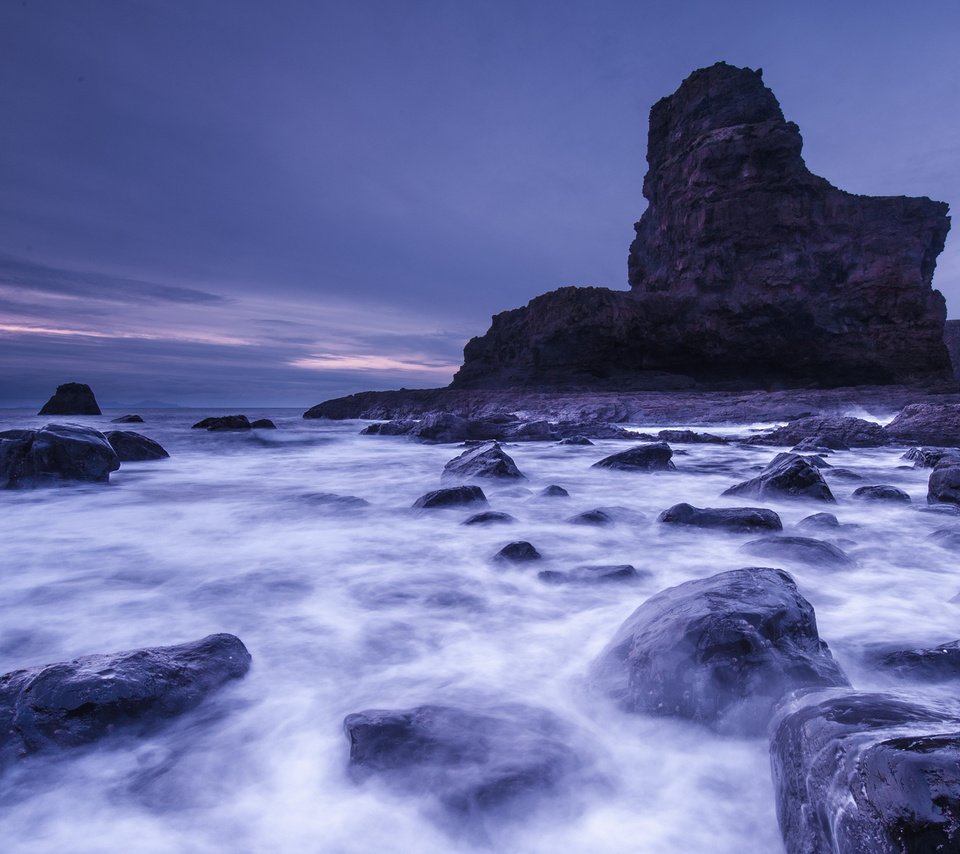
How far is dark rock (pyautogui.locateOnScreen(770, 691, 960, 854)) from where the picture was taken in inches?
35.8

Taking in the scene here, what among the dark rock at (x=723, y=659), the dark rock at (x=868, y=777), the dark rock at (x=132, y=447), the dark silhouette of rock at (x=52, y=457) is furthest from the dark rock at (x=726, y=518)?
the dark rock at (x=132, y=447)

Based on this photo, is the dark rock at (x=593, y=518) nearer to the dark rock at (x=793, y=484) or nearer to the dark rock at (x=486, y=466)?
the dark rock at (x=793, y=484)

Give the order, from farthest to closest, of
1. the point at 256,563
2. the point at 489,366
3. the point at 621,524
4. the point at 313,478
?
the point at 489,366 < the point at 313,478 < the point at 621,524 < the point at 256,563

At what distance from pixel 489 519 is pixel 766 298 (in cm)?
3195

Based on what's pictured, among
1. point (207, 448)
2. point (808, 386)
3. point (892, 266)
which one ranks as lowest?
point (207, 448)

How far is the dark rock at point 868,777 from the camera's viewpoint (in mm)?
909

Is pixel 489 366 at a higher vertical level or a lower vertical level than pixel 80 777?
higher

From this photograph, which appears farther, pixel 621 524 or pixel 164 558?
pixel 621 524

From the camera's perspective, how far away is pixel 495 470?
689 centimetres

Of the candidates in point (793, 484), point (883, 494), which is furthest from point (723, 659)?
point (883, 494)

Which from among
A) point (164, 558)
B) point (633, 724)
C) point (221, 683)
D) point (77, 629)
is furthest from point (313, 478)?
point (633, 724)

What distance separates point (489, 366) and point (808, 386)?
1861 centimetres

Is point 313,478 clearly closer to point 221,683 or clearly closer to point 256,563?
point 256,563

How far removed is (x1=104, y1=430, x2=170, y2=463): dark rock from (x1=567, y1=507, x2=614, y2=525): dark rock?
295 inches
